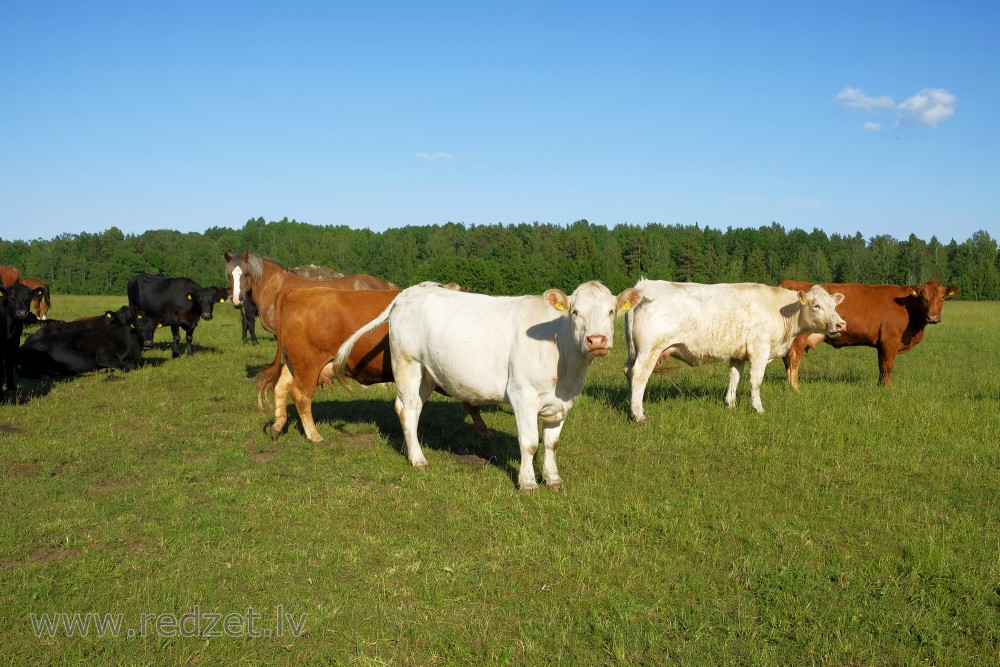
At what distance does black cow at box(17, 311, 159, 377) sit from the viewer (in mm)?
14820

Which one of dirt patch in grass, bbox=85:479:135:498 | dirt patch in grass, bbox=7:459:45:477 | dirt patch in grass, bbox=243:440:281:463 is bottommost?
dirt patch in grass, bbox=7:459:45:477

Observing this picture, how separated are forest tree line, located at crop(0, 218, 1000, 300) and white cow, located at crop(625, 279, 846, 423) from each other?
6826 centimetres

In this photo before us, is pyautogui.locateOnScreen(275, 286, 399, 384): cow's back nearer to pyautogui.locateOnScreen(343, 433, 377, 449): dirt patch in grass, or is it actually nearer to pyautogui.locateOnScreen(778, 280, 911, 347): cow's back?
pyautogui.locateOnScreen(343, 433, 377, 449): dirt patch in grass

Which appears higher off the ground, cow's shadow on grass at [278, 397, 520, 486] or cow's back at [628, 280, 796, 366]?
cow's back at [628, 280, 796, 366]

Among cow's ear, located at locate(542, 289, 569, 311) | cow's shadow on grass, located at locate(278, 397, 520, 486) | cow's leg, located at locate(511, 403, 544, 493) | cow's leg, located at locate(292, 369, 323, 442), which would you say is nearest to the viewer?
cow's ear, located at locate(542, 289, 569, 311)

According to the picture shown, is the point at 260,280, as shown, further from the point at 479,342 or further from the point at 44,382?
the point at 479,342

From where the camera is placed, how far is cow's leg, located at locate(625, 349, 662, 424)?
32.7 feet

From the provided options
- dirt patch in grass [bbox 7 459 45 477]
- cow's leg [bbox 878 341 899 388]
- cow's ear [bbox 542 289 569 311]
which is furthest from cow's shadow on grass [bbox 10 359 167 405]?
cow's leg [bbox 878 341 899 388]

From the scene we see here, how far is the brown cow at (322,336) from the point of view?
885 cm

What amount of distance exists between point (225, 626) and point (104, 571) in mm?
1449

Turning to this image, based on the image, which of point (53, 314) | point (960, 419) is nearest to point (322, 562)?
point (960, 419)

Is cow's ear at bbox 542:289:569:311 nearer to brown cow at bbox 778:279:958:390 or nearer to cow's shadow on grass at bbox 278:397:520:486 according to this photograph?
cow's shadow on grass at bbox 278:397:520:486

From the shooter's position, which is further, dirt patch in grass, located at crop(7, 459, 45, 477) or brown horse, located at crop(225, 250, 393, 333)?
brown horse, located at crop(225, 250, 393, 333)

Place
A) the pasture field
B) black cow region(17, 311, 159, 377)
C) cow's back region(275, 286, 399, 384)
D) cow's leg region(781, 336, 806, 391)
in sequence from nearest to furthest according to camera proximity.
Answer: the pasture field < cow's back region(275, 286, 399, 384) < cow's leg region(781, 336, 806, 391) < black cow region(17, 311, 159, 377)
